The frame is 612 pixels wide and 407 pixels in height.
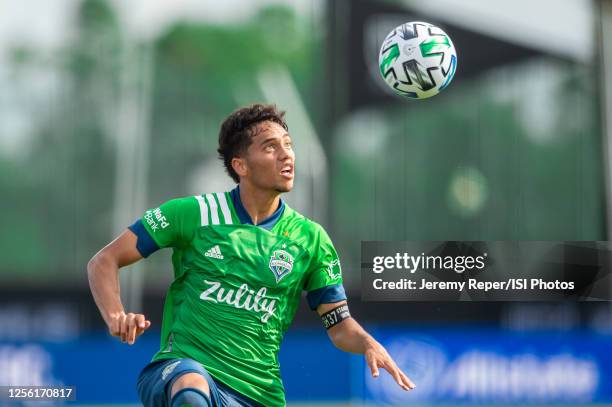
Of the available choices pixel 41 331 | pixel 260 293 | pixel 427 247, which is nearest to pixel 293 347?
pixel 427 247

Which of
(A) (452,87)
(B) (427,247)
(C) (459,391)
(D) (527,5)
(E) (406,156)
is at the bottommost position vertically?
(C) (459,391)

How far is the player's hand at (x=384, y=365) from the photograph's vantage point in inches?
166

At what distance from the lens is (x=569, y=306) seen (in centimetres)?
834

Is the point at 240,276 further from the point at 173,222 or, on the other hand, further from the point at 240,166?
the point at 240,166

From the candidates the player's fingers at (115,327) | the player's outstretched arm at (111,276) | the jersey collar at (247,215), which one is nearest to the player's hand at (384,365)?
the jersey collar at (247,215)

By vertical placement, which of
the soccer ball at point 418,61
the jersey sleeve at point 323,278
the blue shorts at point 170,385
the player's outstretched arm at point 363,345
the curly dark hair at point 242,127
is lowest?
the blue shorts at point 170,385

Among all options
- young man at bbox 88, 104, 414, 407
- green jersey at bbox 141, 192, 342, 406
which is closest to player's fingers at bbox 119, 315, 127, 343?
young man at bbox 88, 104, 414, 407

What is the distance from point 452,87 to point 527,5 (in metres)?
0.87

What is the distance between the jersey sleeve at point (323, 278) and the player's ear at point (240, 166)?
Answer: 0.43m

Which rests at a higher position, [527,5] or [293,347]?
[527,5]

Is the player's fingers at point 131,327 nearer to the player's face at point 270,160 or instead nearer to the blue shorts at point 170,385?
the blue shorts at point 170,385

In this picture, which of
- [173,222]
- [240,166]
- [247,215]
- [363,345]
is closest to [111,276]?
[173,222]

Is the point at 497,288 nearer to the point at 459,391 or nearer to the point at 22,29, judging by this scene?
the point at 459,391

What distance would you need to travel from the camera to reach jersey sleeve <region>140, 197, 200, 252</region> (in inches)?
178
